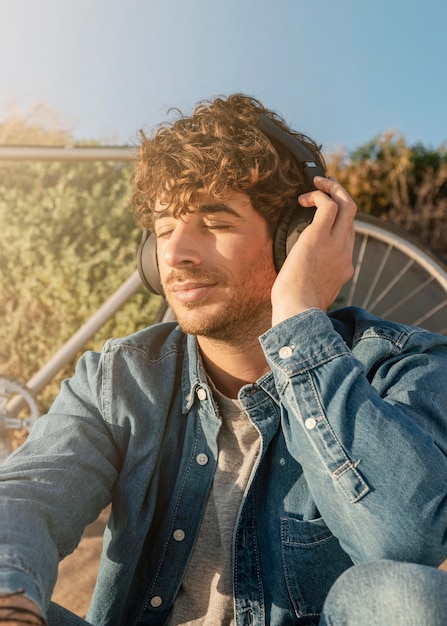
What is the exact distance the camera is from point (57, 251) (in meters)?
4.59

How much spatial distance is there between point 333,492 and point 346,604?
0.24m

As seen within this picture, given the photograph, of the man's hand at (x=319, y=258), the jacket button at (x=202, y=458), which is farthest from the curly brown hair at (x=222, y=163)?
the jacket button at (x=202, y=458)

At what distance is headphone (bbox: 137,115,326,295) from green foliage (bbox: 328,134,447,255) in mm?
5928

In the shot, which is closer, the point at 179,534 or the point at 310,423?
the point at 310,423

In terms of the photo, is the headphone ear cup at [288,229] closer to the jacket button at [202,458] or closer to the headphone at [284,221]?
the headphone at [284,221]

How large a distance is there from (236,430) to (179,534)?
265 millimetres

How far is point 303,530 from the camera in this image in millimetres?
1502

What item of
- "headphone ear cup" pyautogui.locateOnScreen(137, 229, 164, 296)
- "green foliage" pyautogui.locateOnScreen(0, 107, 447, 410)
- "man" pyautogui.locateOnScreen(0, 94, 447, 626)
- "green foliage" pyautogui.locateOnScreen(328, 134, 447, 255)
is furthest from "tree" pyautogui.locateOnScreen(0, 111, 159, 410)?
"green foliage" pyautogui.locateOnScreen(328, 134, 447, 255)

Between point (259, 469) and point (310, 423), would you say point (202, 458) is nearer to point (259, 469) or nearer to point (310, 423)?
point (259, 469)

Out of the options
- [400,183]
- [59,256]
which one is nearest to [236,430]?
[59,256]

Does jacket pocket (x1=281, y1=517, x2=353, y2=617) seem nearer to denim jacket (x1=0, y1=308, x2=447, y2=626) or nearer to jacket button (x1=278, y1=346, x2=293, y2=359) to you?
denim jacket (x1=0, y1=308, x2=447, y2=626)

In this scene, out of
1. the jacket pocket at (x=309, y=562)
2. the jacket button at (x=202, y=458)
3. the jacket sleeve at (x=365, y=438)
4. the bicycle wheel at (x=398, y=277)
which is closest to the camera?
the jacket sleeve at (x=365, y=438)

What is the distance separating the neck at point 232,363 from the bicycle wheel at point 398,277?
1785 millimetres

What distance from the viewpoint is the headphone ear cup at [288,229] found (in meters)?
1.65
